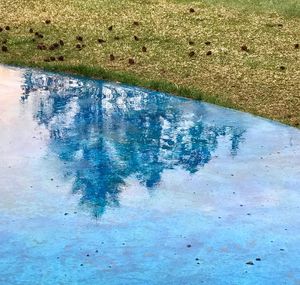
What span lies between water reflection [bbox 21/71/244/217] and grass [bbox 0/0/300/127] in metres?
0.89

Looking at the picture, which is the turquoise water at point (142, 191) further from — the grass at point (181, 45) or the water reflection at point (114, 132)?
the grass at point (181, 45)

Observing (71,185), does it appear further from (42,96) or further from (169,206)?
(42,96)

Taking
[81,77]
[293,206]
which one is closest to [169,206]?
[293,206]

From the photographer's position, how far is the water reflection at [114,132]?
11688mm

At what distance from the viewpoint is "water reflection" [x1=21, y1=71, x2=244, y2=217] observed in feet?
38.3

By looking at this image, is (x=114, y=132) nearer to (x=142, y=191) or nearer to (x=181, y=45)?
→ (x=142, y=191)

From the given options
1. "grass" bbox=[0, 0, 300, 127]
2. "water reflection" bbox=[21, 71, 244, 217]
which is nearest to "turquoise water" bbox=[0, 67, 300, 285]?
"water reflection" bbox=[21, 71, 244, 217]

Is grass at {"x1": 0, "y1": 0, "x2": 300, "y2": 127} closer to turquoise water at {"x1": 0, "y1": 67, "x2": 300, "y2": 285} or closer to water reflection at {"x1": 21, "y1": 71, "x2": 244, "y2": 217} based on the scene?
water reflection at {"x1": 21, "y1": 71, "x2": 244, "y2": 217}

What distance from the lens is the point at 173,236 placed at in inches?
381

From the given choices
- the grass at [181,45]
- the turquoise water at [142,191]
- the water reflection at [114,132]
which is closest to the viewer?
the turquoise water at [142,191]

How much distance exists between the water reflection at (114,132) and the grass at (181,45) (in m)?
0.89

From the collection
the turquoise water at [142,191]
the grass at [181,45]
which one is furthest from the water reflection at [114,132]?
the grass at [181,45]

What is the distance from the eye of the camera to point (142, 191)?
1109 cm

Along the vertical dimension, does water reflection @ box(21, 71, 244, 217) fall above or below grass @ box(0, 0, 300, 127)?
below
